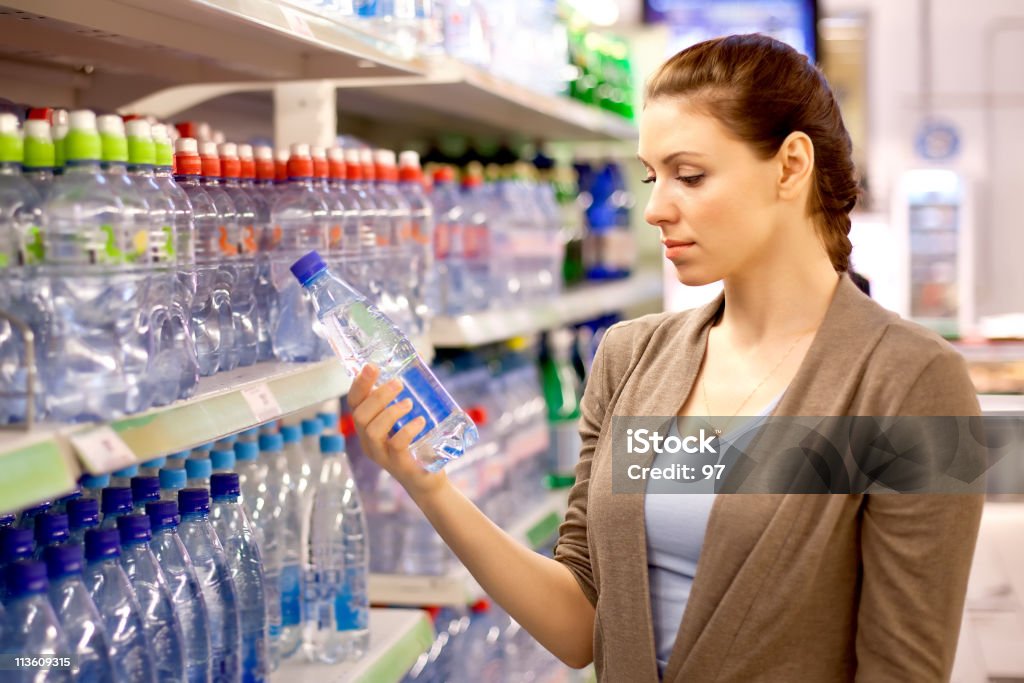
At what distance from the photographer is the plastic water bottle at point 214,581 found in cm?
173

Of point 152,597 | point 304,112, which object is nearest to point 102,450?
point 152,597

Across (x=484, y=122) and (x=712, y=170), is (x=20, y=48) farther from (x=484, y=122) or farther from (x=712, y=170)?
(x=484, y=122)

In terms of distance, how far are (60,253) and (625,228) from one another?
4501 millimetres

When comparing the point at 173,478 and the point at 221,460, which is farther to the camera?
the point at 221,460

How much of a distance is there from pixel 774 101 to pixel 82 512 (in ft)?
3.55

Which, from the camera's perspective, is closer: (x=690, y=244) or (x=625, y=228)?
(x=690, y=244)

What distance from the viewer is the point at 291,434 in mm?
2221

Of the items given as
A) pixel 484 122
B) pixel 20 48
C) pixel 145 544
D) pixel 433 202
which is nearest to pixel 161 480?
pixel 145 544

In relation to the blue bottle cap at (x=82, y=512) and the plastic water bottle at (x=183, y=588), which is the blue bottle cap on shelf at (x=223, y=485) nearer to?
the plastic water bottle at (x=183, y=588)

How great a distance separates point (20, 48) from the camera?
1969 mm

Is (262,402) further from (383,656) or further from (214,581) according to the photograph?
(383,656)

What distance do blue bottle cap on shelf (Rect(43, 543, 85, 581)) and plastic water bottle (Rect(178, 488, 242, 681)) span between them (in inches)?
12.5

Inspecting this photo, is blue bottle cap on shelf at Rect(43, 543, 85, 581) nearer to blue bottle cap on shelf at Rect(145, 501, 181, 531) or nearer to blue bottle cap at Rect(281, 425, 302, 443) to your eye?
blue bottle cap on shelf at Rect(145, 501, 181, 531)

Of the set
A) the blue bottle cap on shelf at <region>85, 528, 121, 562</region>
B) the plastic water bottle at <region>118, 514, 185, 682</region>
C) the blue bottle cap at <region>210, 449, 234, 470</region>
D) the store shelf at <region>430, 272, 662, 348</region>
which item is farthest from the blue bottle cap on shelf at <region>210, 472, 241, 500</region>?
the store shelf at <region>430, 272, 662, 348</region>
